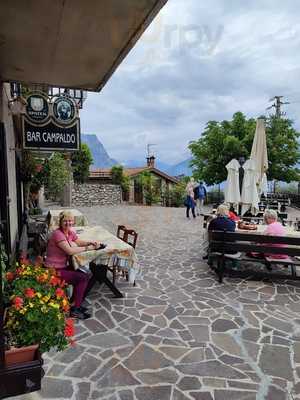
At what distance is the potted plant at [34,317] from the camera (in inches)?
84.7

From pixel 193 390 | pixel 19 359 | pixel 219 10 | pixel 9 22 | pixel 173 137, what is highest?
pixel 173 137

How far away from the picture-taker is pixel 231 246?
508 cm

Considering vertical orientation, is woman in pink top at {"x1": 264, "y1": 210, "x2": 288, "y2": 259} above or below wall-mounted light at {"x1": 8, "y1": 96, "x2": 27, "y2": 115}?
below

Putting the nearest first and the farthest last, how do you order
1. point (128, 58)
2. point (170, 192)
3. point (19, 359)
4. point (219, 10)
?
point (19, 359) < point (128, 58) < point (219, 10) < point (170, 192)

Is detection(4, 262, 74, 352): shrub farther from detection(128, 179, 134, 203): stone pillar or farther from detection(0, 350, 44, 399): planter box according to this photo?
detection(128, 179, 134, 203): stone pillar

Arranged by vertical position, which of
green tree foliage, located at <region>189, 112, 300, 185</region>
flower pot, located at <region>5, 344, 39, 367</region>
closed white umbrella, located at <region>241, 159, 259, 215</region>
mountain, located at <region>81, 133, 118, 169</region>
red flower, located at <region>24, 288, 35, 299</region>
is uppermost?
mountain, located at <region>81, 133, 118, 169</region>

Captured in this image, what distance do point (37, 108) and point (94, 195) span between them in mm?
17799

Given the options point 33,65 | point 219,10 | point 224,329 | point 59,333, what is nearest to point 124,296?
point 224,329

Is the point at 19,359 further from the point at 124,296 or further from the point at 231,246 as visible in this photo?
the point at 231,246

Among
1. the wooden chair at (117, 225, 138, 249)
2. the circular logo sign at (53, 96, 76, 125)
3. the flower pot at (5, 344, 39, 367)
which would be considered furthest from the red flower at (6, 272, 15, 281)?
the circular logo sign at (53, 96, 76, 125)

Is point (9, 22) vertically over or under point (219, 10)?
under

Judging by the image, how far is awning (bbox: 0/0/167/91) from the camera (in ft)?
7.50

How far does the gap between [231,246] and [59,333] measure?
11.5ft

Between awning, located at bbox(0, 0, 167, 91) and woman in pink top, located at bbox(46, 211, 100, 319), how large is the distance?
187 cm
